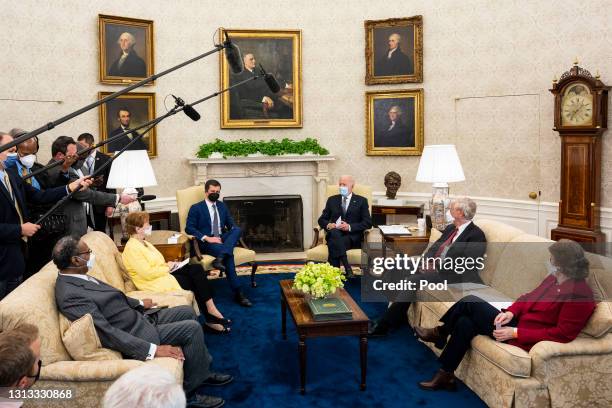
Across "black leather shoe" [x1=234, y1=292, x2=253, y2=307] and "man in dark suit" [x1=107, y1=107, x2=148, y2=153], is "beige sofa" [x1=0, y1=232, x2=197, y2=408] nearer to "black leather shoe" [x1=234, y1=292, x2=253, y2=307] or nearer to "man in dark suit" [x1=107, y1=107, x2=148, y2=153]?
"black leather shoe" [x1=234, y1=292, x2=253, y2=307]

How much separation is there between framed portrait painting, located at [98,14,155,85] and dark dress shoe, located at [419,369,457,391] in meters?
6.73

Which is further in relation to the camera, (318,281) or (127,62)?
(127,62)

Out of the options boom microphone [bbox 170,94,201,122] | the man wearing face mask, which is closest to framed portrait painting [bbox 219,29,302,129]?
the man wearing face mask

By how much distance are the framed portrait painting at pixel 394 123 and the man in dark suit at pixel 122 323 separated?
252 inches

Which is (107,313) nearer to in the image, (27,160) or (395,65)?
(27,160)

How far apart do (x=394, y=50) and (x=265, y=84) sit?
2.27 m

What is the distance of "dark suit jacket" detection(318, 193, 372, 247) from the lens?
793cm

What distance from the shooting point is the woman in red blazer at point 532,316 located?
159 inches

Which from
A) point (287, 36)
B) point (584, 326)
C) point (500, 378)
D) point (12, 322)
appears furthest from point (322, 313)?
point (287, 36)

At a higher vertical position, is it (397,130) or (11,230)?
(397,130)

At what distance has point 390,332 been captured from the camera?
6.03 m

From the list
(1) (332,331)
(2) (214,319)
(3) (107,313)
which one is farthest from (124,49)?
(1) (332,331)

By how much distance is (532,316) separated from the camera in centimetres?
430

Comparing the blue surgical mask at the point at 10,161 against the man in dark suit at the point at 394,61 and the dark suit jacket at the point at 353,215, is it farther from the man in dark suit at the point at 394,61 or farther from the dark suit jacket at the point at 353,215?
the man in dark suit at the point at 394,61
